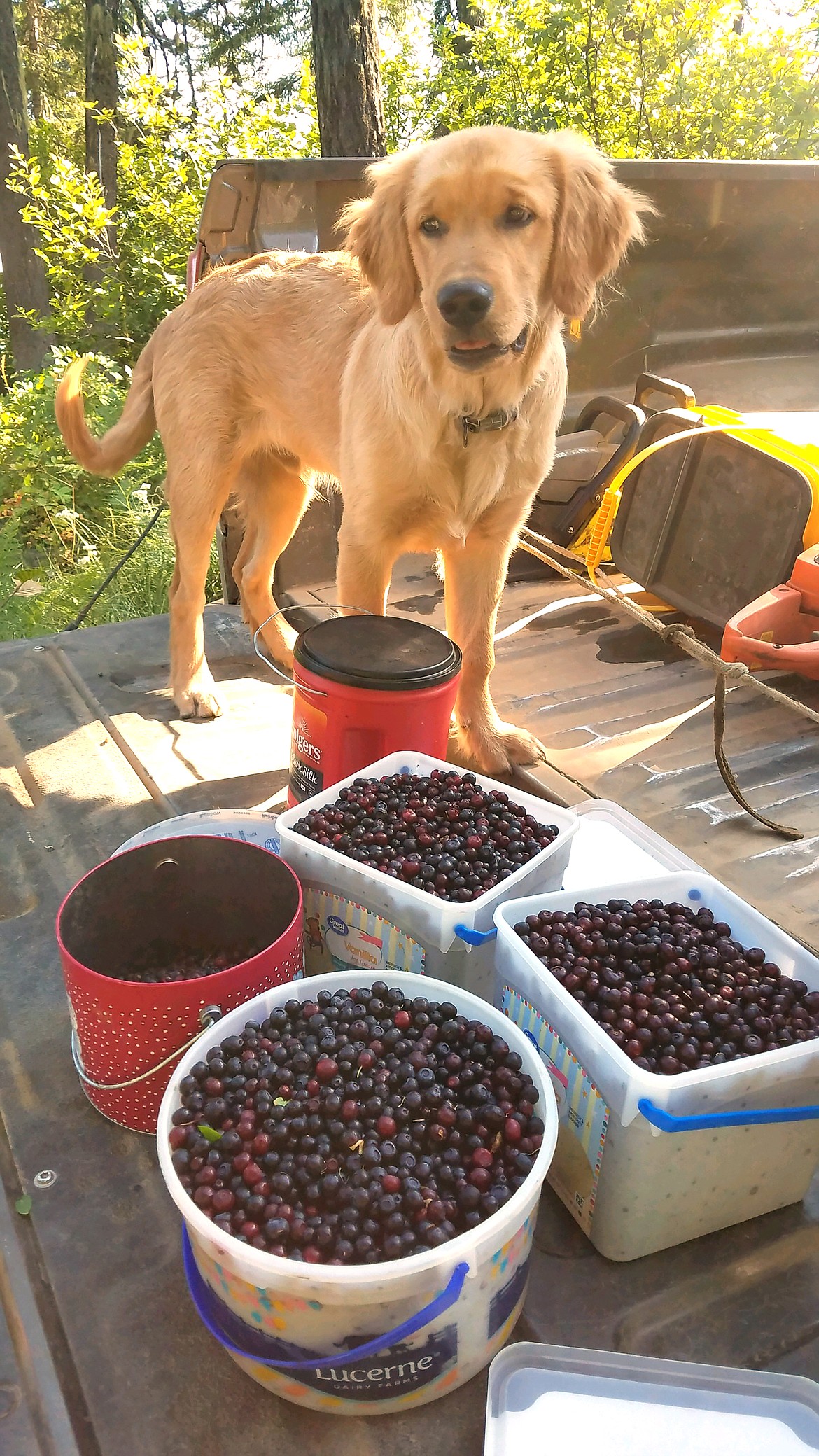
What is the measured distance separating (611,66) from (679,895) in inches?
380

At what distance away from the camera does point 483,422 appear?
2.40m

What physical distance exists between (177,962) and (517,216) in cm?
186

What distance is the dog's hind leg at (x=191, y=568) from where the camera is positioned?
10.1 ft

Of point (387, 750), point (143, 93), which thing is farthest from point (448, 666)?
point (143, 93)

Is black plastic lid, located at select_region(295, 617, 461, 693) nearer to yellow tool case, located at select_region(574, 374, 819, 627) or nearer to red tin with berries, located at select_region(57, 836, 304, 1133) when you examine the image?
red tin with berries, located at select_region(57, 836, 304, 1133)

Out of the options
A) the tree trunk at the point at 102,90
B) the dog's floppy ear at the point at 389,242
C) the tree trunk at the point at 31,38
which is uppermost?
the tree trunk at the point at 31,38

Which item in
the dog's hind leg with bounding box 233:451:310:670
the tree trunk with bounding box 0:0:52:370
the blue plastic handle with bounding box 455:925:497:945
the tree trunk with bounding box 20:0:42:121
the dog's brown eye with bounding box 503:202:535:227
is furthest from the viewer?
the tree trunk with bounding box 20:0:42:121

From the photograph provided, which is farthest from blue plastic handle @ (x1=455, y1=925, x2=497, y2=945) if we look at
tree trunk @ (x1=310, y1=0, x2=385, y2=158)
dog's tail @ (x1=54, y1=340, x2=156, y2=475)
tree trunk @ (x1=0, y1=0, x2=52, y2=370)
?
tree trunk @ (x1=0, y1=0, x2=52, y2=370)

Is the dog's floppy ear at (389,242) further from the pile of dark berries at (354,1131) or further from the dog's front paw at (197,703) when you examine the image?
the pile of dark berries at (354,1131)

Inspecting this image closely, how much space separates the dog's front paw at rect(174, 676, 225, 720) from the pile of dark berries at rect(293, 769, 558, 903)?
3.82ft

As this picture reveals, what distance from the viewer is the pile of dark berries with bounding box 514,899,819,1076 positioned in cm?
134

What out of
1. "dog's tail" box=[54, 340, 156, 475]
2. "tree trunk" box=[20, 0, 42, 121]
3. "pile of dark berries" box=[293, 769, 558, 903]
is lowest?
"pile of dark berries" box=[293, 769, 558, 903]

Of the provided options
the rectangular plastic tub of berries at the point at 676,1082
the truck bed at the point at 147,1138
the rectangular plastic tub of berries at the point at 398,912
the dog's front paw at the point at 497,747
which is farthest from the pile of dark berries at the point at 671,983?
the dog's front paw at the point at 497,747

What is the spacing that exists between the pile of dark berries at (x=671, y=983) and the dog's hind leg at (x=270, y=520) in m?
2.10
